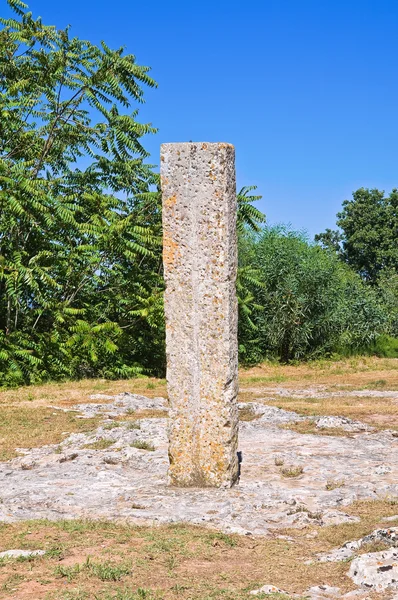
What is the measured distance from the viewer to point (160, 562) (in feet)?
16.9

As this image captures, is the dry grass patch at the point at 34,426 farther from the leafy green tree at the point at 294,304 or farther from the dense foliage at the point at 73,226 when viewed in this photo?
the leafy green tree at the point at 294,304

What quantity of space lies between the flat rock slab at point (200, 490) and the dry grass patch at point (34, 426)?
414mm

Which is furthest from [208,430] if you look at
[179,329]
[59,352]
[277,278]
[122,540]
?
[277,278]

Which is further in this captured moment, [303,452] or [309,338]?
[309,338]

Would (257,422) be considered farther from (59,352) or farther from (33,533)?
(59,352)

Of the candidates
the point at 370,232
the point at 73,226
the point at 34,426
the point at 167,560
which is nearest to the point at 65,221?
the point at 73,226

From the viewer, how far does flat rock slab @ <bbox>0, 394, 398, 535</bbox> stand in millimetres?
6426

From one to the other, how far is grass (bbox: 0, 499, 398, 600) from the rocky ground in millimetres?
217

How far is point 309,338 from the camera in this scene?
26.3 metres

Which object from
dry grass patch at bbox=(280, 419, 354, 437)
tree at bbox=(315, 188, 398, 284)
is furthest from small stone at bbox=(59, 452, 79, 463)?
tree at bbox=(315, 188, 398, 284)

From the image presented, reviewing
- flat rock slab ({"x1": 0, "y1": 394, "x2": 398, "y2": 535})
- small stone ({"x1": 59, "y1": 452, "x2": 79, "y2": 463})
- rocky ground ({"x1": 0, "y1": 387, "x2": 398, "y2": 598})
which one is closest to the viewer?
rocky ground ({"x1": 0, "y1": 387, "x2": 398, "y2": 598})

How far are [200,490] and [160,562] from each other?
2075mm

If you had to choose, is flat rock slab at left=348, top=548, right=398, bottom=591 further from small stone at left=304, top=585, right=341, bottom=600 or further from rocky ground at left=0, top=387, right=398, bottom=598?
small stone at left=304, top=585, right=341, bottom=600

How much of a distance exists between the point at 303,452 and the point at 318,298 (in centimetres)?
1774
